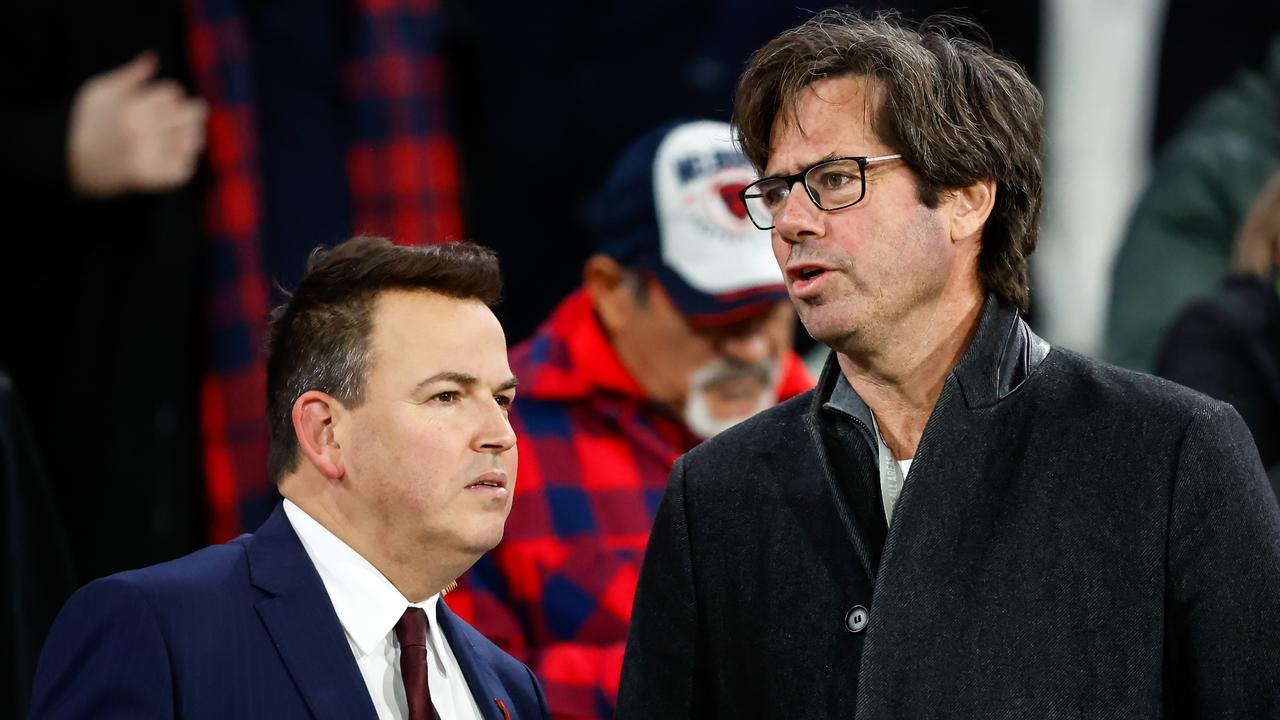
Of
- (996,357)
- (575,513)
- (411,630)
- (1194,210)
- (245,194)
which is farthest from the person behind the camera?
(1194,210)

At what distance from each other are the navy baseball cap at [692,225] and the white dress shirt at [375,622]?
3.93 feet

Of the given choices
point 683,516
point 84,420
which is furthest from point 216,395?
point 683,516

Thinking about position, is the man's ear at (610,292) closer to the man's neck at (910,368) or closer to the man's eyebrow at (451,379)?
the man's eyebrow at (451,379)

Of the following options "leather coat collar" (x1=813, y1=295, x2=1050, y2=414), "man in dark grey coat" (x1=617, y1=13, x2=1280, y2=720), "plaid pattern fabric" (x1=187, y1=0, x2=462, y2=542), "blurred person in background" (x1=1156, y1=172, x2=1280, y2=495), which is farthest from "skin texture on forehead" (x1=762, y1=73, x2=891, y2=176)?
"plaid pattern fabric" (x1=187, y1=0, x2=462, y2=542)

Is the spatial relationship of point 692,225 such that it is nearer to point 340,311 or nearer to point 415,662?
point 340,311

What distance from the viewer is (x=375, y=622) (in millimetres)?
2104

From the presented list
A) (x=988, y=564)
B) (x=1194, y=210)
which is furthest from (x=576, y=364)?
(x=1194, y=210)

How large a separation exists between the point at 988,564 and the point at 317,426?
0.83 metres

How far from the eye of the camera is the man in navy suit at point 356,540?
1.93 metres

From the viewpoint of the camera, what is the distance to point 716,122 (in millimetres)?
3553

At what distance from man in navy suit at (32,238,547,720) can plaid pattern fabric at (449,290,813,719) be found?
53 centimetres

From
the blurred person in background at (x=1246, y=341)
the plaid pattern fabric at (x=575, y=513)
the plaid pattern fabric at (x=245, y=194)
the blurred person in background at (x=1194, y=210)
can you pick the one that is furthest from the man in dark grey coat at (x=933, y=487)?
the blurred person in background at (x=1194, y=210)

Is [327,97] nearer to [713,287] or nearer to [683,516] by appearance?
[713,287]

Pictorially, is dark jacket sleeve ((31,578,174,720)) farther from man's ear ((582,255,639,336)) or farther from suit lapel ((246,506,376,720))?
man's ear ((582,255,639,336))
